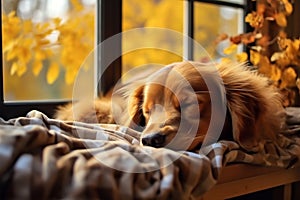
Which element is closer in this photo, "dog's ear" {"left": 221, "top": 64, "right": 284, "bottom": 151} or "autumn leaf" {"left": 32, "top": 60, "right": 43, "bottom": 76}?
"dog's ear" {"left": 221, "top": 64, "right": 284, "bottom": 151}

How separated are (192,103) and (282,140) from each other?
0.32 m

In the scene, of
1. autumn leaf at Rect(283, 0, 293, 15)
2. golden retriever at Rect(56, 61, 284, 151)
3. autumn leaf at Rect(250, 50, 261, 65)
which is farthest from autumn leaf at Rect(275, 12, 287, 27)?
golden retriever at Rect(56, 61, 284, 151)

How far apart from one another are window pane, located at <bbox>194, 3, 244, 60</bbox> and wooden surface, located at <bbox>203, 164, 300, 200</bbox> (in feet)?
2.45

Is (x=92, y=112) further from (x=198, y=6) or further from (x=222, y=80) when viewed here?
(x=198, y=6)

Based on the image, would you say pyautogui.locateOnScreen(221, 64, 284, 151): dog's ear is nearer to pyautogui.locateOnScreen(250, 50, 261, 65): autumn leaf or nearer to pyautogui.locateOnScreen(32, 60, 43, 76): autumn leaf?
pyautogui.locateOnScreen(250, 50, 261, 65): autumn leaf

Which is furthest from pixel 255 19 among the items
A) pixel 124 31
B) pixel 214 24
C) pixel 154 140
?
pixel 154 140

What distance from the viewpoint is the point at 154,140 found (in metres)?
0.95

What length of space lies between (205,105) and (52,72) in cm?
70

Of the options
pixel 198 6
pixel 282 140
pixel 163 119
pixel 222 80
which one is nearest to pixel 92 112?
pixel 163 119

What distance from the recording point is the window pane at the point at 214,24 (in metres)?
1.83

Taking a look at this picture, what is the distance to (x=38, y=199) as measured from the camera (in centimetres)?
61

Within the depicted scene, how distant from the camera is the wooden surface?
0.95 m

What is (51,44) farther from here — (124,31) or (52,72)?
(124,31)

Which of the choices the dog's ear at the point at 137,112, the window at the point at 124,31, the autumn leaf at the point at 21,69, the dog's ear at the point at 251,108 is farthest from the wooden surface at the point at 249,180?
the autumn leaf at the point at 21,69
